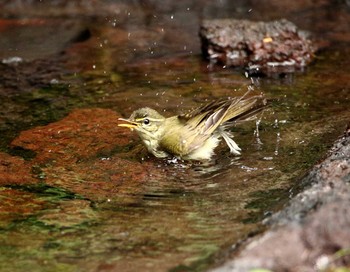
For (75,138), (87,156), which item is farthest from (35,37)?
(87,156)

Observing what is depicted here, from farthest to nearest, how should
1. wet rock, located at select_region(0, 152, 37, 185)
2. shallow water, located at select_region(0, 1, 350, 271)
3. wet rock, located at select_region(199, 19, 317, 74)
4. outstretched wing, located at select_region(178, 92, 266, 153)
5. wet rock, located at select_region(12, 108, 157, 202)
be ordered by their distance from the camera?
wet rock, located at select_region(199, 19, 317, 74)
outstretched wing, located at select_region(178, 92, 266, 153)
wet rock, located at select_region(0, 152, 37, 185)
wet rock, located at select_region(12, 108, 157, 202)
shallow water, located at select_region(0, 1, 350, 271)

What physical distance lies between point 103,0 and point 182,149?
7.68 metres

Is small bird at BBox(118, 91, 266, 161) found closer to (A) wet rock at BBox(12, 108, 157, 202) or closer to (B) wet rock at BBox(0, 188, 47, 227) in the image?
(A) wet rock at BBox(12, 108, 157, 202)

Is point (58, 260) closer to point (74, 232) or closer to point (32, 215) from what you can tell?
point (74, 232)

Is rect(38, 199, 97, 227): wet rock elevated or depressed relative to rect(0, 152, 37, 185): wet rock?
elevated

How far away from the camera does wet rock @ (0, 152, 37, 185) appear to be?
6.79 metres

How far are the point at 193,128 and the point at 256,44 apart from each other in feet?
12.8

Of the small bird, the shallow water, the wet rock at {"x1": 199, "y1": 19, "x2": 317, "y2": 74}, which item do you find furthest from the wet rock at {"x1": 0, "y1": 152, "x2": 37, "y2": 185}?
the wet rock at {"x1": 199, "y1": 19, "x2": 317, "y2": 74}

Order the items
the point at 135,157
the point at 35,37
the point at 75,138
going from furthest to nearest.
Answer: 1. the point at 35,37
2. the point at 75,138
3. the point at 135,157

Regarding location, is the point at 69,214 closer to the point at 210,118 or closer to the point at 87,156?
the point at 87,156

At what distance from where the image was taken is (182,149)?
7.50 metres

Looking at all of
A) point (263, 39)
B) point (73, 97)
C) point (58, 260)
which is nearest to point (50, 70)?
point (73, 97)

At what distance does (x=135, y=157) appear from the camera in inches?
299

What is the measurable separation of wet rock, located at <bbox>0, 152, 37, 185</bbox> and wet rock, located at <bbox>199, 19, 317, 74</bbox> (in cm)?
447
